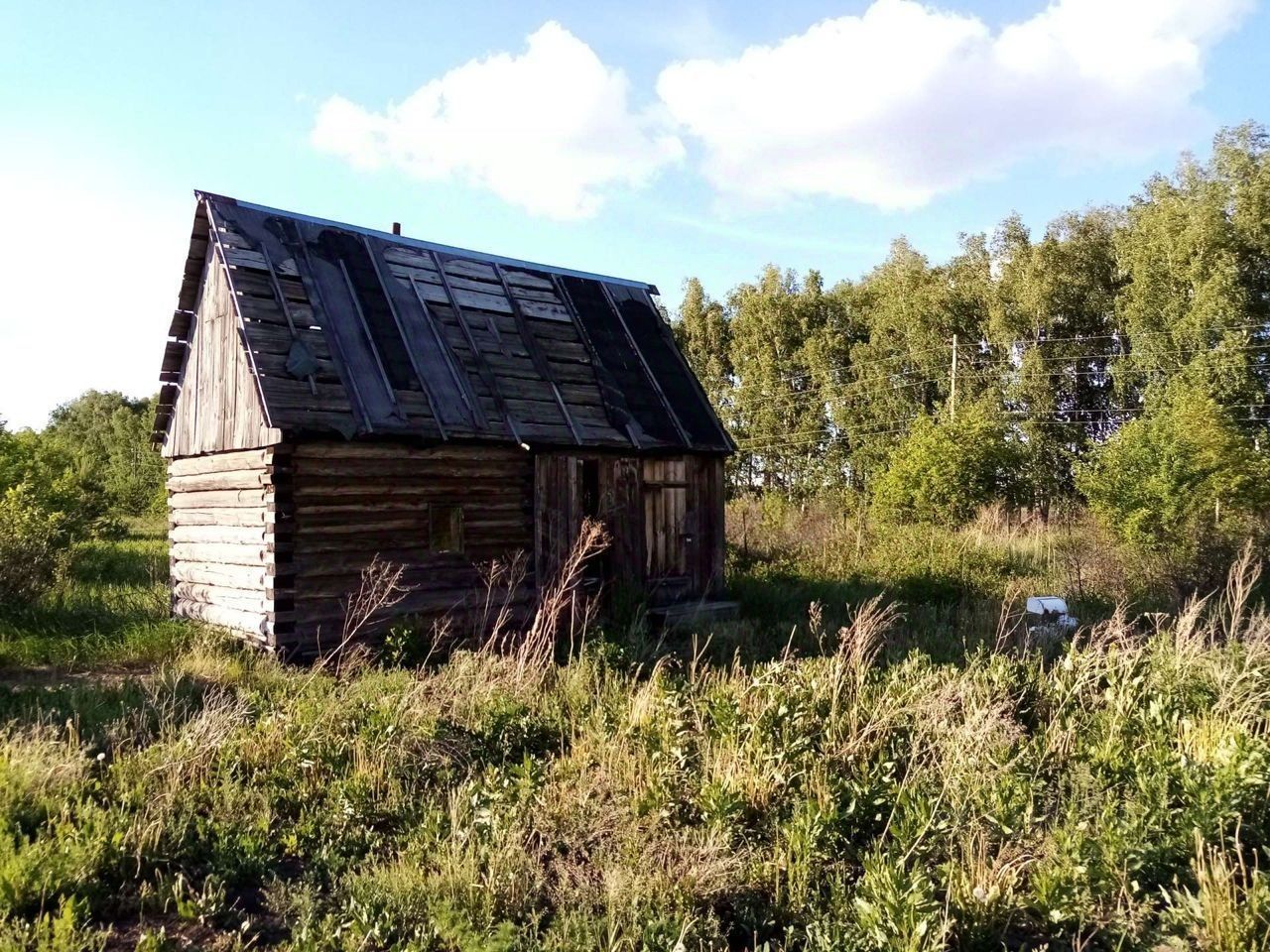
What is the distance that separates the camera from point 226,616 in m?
11.4

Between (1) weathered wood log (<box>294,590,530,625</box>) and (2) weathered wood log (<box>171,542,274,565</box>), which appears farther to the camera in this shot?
(2) weathered wood log (<box>171,542,274,565</box>)

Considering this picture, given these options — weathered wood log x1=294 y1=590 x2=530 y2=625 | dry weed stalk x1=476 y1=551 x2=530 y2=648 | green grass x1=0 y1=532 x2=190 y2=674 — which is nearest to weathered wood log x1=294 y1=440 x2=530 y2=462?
dry weed stalk x1=476 y1=551 x2=530 y2=648

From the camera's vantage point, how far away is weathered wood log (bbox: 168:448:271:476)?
1073 centimetres

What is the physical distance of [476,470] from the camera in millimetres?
11891

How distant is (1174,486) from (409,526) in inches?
568

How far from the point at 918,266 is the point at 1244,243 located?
1086 centimetres

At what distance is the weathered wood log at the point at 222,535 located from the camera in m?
10.8

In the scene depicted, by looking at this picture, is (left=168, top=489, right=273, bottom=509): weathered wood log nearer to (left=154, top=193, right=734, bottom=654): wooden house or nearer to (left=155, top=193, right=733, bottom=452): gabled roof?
(left=154, top=193, right=734, bottom=654): wooden house

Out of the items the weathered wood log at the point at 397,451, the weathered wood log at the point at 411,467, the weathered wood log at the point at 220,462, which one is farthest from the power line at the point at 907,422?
the weathered wood log at the point at 220,462

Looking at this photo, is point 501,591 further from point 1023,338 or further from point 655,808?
point 1023,338

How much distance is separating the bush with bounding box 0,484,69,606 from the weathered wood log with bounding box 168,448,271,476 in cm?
193

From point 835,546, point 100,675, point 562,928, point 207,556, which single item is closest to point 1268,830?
point 562,928

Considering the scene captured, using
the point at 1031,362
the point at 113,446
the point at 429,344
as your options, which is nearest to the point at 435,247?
the point at 429,344

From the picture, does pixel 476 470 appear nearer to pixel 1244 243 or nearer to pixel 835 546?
pixel 835 546
